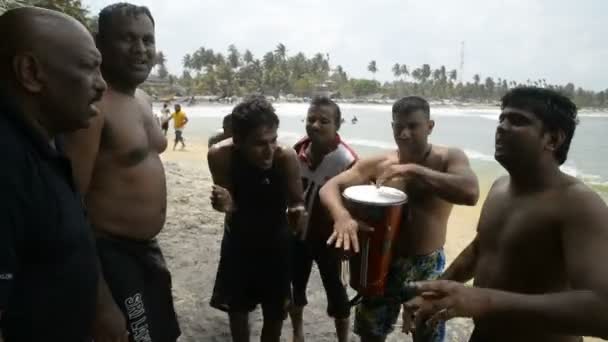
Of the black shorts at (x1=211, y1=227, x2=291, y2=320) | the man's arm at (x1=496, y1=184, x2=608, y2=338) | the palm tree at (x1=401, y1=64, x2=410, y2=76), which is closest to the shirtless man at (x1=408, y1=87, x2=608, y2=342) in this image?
the man's arm at (x1=496, y1=184, x2=608, y2=338)

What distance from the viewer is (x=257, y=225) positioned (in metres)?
2.93

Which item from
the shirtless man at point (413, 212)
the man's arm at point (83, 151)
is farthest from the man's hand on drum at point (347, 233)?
the man's arm at point (83, 151)

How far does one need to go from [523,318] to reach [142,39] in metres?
2.23

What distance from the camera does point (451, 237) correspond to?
951 centimetres

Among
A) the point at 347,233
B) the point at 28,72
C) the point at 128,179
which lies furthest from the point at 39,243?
the point at 347,233

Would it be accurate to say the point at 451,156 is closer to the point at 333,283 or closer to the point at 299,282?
the point at 333,283

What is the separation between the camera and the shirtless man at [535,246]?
1.50 m

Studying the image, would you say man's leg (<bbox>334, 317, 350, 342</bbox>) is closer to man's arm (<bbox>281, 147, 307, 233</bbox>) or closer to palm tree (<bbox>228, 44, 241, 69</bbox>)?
man's arm (<bbox>281, 147, 307, 233</bbox>)

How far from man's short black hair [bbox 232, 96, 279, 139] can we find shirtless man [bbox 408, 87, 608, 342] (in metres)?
1.39

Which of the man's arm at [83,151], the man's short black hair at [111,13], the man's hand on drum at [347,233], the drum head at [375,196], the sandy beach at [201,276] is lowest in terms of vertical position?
the sandy beach at [201,276]

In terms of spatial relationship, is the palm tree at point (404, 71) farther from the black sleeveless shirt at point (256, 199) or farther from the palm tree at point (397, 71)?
the black sleeveless shirt at point (256, 199)

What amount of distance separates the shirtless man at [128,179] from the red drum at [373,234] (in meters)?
1.07

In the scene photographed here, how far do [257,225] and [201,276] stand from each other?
206 centimetres

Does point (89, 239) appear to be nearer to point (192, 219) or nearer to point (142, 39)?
point (142, 39)
